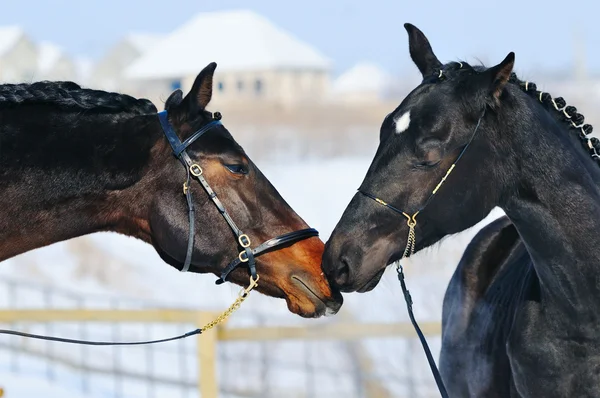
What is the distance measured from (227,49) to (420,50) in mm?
62610

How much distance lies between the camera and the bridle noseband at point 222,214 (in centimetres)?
384

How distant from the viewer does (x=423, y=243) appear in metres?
4.05

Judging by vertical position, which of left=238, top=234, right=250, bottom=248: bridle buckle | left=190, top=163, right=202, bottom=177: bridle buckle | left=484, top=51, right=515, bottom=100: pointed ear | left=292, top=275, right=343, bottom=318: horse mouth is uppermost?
left=484, top=51, right=515, bottom=100: pointed ear

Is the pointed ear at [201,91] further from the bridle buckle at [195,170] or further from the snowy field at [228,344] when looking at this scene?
the snowy field at [228,344]

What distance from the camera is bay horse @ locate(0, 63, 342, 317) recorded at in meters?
3.76

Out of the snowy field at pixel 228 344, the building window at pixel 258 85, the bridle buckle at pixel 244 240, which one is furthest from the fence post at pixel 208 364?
the building window at pixel 258 85

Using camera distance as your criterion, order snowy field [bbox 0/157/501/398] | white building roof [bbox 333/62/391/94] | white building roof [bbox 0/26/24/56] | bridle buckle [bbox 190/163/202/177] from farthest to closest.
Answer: white building roof [bbox 0/26/24/56] < white building roof [bbox 333/62/391/94] < snowy field [bbox 0/157/501/398] < bridle buckle [bbox 190/163/202/177]

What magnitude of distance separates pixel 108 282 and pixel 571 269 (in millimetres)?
20107

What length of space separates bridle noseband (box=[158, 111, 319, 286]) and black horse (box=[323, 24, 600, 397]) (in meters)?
0.20

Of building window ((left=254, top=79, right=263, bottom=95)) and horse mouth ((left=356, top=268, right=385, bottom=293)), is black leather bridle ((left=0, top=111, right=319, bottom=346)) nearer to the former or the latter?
horse mouth ((left=356, top=268, right=385, bottom=293))

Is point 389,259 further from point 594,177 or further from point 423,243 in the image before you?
point 594,177

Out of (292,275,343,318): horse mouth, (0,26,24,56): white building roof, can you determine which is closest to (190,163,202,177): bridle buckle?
(292,275,343,318): horse mouth

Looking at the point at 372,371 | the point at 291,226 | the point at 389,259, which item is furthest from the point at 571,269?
the point at 372,371

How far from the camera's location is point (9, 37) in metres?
70.6
